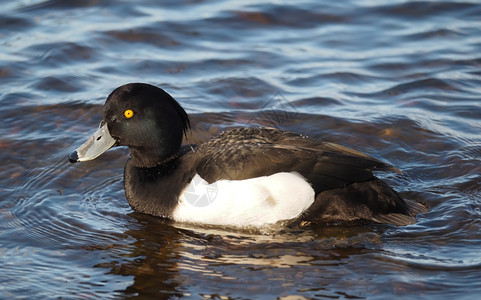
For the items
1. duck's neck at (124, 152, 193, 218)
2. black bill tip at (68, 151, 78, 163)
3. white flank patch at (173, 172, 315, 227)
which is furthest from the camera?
black bill tip at (68, 151, 78, 163)

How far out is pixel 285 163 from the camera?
18.1 feet

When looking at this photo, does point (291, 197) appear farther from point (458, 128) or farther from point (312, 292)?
point (458, 128)

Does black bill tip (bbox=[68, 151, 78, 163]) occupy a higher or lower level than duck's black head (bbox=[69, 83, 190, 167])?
lower

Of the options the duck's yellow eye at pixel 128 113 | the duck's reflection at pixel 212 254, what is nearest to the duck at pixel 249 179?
the duck's yellow eye at pixel 128 113

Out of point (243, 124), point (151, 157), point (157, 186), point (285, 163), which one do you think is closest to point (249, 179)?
point (285, 163)

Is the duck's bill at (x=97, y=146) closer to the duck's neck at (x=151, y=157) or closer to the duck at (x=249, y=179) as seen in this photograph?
the duck at (x=249, y=179)

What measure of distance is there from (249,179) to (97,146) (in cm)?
135

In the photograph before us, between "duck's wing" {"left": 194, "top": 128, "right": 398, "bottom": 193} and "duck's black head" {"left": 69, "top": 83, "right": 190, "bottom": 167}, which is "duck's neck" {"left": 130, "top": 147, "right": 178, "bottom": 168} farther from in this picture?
"duck's wing" {"left": 194, "top": 128, "right": 398, "bottom": 193}

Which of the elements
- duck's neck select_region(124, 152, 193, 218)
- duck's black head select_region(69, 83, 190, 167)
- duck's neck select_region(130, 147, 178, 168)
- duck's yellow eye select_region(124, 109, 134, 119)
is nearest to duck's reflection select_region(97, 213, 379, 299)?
duck's neck select_region(124, 152, 193, 218)

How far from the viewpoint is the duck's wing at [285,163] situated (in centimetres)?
550

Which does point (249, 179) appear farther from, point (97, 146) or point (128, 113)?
point (97, 146)

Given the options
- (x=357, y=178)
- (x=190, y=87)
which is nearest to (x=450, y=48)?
(x=190, y=87)

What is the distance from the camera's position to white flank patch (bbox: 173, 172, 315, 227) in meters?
5.50

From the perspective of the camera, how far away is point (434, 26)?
9.95 meters
